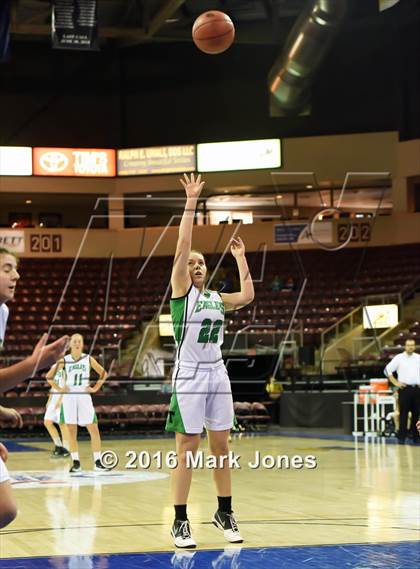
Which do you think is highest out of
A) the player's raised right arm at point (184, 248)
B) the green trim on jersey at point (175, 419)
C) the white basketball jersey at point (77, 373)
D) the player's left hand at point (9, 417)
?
the player's raised right arm at point (184, 248)

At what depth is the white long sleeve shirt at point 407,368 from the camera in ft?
60.2

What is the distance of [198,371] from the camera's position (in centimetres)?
732

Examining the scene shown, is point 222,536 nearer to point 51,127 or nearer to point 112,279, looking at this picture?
point 112,279

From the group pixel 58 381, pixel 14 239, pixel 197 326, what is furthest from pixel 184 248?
pixel 14 239

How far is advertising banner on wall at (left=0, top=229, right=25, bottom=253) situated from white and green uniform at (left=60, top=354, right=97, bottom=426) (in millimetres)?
16408

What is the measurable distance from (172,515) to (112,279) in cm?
2139

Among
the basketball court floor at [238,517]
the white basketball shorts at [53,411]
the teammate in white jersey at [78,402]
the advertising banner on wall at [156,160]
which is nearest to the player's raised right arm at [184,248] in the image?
the basketball court floor at [238,517]

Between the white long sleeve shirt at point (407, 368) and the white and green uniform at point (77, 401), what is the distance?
6308mm

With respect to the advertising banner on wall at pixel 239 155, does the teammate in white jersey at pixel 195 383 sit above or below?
below

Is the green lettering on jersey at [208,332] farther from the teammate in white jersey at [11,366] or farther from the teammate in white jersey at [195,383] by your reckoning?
the teammate in white jersey at [11,366]

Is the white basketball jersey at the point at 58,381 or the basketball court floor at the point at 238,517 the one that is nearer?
the basketball court floor at the point at 238,517

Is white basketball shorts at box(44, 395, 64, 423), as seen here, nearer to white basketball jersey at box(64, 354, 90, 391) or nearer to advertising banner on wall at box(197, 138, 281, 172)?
white basketball jersey at box(64, 354, 90, 391)

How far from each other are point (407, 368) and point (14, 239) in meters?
15.5

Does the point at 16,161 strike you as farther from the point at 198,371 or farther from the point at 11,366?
the point at 11,366
